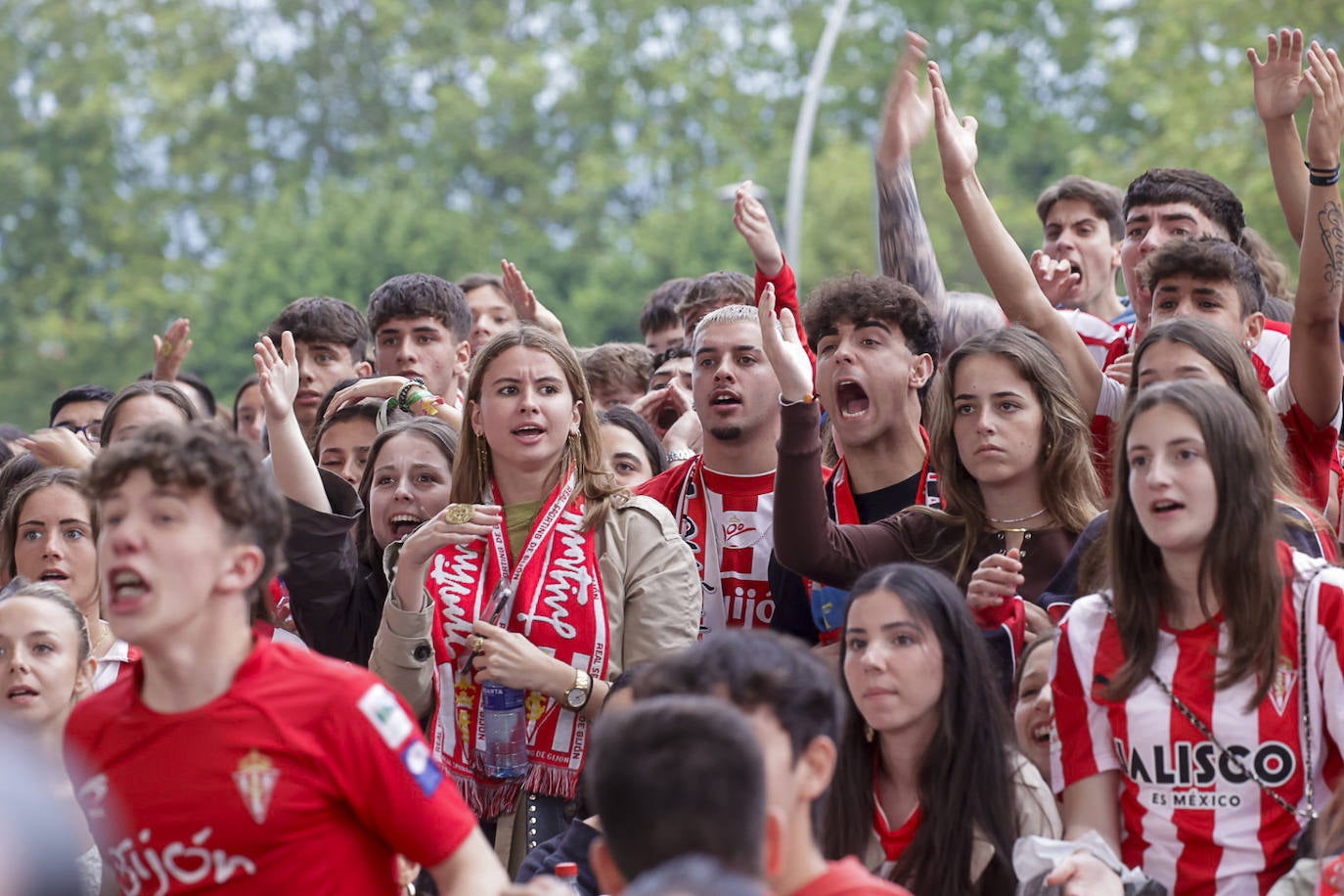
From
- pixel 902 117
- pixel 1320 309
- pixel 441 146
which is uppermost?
pixel 441 146

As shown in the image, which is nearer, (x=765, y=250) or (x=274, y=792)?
(x=274, y=792)

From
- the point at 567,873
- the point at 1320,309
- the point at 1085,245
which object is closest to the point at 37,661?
the point at 567,873

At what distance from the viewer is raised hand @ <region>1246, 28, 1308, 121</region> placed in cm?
665

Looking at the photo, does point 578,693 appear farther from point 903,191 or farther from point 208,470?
point 903,191

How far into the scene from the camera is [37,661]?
5.40 metres

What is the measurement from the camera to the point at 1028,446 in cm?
566

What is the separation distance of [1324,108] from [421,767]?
4105 mm

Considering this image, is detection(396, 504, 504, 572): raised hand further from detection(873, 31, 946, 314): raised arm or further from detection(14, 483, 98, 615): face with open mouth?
detection(873, 31, 946, 314): raised arm

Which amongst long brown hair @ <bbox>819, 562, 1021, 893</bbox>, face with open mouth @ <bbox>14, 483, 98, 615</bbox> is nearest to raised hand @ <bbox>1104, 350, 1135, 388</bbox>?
long brown hair @ <bbox>819, 562, 1021, 893</bbox>

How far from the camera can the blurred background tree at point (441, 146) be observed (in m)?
34.7

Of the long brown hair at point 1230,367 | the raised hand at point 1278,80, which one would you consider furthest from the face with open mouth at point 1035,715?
the raised hand at point 1278,80

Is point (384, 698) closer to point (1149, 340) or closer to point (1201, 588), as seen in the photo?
point (1201, 588)

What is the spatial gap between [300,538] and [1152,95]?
21.7 metres

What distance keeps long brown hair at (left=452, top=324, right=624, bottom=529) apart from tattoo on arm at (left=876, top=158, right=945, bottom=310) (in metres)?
1.73
